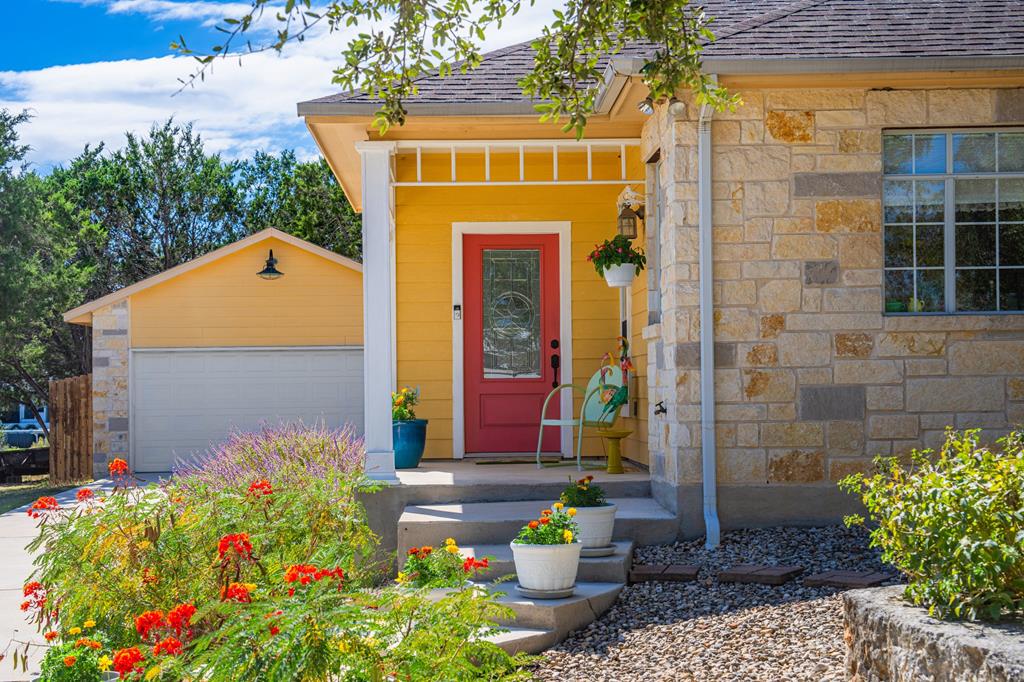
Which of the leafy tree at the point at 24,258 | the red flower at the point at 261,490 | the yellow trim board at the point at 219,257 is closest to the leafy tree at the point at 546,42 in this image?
the red flower at the point at 261,490

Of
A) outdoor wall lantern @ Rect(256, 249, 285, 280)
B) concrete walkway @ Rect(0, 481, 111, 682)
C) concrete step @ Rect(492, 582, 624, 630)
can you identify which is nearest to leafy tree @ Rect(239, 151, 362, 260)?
outdoor wall lantern @ Rect(256, 249, 285, 280)

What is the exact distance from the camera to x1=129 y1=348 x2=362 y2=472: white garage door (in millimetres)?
16578

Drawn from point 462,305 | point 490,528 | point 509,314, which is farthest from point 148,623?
point 509,314

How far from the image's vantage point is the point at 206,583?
443cm

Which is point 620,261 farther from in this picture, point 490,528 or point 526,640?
point 526,640

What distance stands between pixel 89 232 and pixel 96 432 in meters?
11.8

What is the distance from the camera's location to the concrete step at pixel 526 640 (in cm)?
515

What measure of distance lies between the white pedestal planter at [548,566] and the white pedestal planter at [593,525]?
1.76ft

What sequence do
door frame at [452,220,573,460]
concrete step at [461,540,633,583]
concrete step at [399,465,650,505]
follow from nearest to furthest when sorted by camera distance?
concrete step at [461,540,633,583], concrete step at [399,465,650,505], door frame at [452,220,573,460]

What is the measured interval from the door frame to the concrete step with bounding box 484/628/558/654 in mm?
4635

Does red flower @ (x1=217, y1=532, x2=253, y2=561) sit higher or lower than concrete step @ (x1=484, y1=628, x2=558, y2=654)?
higher

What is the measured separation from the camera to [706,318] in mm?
6918

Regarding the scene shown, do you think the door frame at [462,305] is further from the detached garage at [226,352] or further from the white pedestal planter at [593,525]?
the detached garage at [226,352]

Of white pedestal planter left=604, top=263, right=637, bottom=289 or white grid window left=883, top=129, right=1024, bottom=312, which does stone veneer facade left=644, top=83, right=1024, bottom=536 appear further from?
white pedestal planter left=604, top=263, right=637, bottom=289
